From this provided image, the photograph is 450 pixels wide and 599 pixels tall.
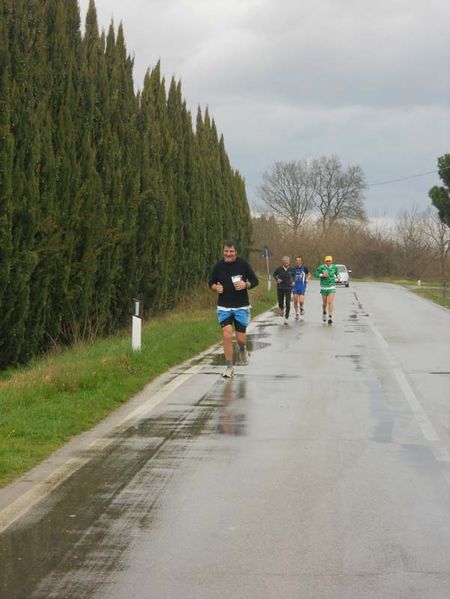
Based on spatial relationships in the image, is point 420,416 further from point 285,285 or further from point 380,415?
point 285,285

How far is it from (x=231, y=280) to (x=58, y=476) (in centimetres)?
688

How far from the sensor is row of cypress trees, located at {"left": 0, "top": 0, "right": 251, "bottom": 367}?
15.5 meters

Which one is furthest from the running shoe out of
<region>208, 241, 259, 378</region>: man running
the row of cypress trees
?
the row of cypress trees

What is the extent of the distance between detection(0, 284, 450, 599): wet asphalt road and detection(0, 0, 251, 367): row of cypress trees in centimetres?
522

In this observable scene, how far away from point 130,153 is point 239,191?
937 inches

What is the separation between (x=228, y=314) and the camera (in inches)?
544

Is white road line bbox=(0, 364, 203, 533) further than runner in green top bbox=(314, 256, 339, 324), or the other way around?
runner in green top bbox=(314, 256, 339, 324)

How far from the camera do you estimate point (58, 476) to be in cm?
727

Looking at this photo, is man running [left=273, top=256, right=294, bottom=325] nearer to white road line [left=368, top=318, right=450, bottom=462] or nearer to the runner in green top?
the runner in green top

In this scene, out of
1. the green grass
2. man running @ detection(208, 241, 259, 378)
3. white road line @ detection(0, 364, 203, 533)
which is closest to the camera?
white road line @ detection(0, 364, 203, 533)

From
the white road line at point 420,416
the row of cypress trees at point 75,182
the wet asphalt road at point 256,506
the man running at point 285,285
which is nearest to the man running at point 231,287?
the wet asphalt road at point 256,506

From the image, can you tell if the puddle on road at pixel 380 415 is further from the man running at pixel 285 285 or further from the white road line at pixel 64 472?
the man running at pixel 285 285

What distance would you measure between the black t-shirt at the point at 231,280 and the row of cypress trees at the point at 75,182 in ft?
12.0

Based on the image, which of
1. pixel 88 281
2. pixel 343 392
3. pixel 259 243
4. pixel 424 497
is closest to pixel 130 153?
pixel 88 281
